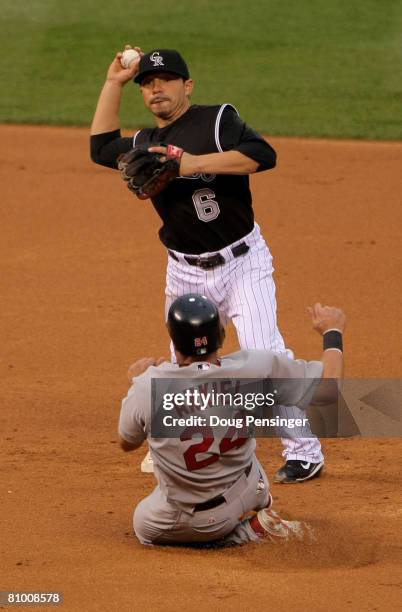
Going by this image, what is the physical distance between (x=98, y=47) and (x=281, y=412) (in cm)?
1383

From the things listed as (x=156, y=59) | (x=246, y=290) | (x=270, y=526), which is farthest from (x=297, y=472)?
(x=156, y=59)

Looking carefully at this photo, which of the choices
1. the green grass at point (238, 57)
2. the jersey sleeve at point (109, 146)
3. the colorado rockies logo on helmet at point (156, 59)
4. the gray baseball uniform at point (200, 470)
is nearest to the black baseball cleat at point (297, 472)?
the gray baseball uniform at point (200, 470)

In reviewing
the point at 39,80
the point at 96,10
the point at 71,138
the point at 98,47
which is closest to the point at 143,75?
the point at 71,138

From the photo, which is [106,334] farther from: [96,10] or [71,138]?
[96,10]

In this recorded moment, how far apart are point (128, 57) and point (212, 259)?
46.5 inches

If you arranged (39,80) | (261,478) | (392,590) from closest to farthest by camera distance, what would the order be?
1. (392,590)
2. (261,478)
3. (39,80)

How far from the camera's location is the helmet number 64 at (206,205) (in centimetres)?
602

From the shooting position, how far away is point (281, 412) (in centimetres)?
619

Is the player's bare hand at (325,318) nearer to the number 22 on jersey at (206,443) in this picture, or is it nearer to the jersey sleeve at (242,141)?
the number 22 on jersey at (206,443)

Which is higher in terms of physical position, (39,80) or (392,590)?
(39,80)

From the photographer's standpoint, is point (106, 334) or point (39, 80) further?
point (39, 80)

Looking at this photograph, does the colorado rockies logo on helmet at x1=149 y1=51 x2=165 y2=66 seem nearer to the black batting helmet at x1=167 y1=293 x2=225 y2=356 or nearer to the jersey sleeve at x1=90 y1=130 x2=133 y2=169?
the jersey sleeve at x1=90 y1=130 x2=133 y2=169

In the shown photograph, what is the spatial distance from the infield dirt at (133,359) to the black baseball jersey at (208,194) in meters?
1.25

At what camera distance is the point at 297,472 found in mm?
6156
